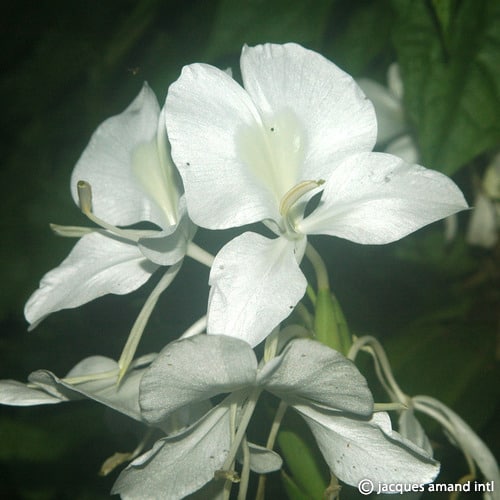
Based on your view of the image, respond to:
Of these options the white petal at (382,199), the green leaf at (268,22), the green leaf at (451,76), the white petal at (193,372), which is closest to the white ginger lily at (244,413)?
the white petal at (193,372)

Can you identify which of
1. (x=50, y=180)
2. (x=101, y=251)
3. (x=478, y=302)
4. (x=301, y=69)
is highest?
(x=301, y=69)

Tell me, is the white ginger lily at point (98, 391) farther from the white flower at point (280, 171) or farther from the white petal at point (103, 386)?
the white flower at point (280, 171)

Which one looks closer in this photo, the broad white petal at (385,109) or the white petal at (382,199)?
the white petal at (382,199)

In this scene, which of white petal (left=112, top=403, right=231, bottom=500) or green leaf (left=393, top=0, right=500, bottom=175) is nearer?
white petal (left=112, top=403, right=231, bottom=500)

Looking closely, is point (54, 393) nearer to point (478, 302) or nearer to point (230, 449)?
point (230, 449)

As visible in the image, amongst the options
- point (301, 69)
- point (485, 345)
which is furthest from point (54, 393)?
point (485, 345)

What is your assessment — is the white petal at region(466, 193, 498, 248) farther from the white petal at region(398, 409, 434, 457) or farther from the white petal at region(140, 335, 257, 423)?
the white petal at region(140, 335, 257, 423)

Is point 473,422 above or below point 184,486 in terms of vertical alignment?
below

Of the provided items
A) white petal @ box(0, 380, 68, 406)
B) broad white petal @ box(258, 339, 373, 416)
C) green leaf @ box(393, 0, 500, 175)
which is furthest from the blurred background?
broad white petal @ box(258, 339, 373, 416)
